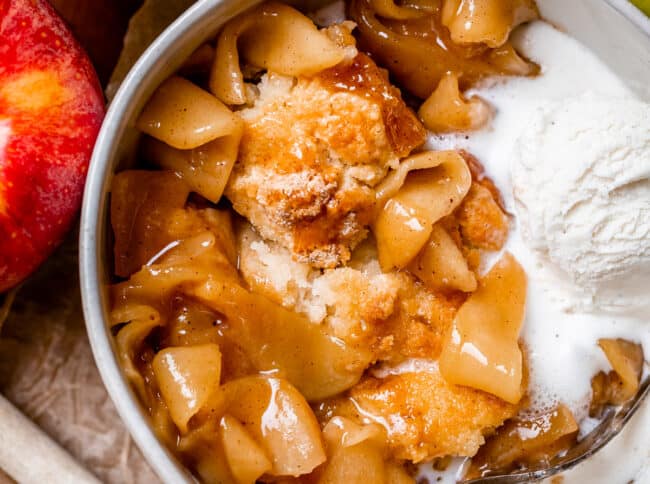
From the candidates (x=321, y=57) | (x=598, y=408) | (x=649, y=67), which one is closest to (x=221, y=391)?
(x=321, y=57)

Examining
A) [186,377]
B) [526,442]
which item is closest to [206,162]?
[186,377]

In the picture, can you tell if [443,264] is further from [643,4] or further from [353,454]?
[643,4]

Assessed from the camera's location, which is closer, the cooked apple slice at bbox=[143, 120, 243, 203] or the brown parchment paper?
the cooked apple slice at bbox=[143, 120, 243, 203]

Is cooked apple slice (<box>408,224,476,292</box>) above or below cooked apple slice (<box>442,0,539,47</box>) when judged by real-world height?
below

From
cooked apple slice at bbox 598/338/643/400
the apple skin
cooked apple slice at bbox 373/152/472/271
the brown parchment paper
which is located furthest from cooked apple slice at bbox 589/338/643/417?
the apple skin

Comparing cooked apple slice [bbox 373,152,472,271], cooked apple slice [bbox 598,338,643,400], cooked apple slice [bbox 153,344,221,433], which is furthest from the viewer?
cooked apple slice [bbox 598,338,643,400]

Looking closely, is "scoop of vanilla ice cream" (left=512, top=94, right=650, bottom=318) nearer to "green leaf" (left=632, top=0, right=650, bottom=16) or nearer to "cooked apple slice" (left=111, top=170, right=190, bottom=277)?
"green leaf" (left=632, top=0, right=650, bottom=16)

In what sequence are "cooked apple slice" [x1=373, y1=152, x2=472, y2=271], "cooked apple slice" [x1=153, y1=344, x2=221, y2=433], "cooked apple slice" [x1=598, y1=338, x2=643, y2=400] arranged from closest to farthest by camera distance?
1. "cooked apple slice" [x1=153, y1=344, x2=221, y2=433]
2. "cooked apple slice" [x1=373, y1=152, x2=472, y2=271]
3. "cooked apple slice" [x1=598, y1=338, x2=643, y2=400]
